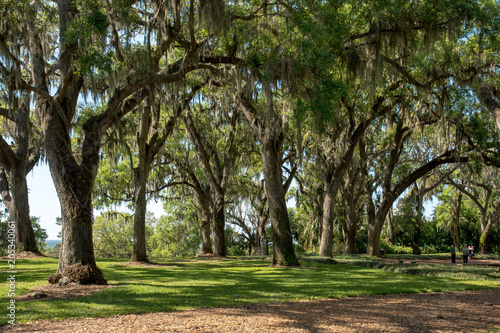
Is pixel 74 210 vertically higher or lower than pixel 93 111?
lower

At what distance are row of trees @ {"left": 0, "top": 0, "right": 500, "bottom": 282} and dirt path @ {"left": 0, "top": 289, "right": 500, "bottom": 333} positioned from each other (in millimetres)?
3891

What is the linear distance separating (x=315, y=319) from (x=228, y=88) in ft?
43.5

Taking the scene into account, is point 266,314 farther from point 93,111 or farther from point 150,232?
point 150,232

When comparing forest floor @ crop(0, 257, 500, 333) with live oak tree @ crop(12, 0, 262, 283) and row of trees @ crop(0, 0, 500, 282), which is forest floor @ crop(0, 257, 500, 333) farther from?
row of trees @ crop(0, 0, 500, 282)

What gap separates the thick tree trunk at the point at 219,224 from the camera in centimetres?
2169

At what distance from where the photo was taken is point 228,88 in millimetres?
17750

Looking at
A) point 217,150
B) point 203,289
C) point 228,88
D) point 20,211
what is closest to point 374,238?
point 217,150

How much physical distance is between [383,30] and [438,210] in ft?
115

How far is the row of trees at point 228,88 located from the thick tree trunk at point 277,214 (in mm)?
55

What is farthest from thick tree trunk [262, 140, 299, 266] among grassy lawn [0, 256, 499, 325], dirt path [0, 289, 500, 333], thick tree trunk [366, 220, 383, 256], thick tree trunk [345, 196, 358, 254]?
thick tree trunk [345, 196, 358, 254]

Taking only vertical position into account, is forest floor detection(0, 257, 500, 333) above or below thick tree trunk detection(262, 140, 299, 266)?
below

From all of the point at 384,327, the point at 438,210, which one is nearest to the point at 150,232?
the point at 438,210

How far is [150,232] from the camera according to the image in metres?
50.4

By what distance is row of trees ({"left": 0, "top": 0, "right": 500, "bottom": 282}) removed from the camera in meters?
10.0
